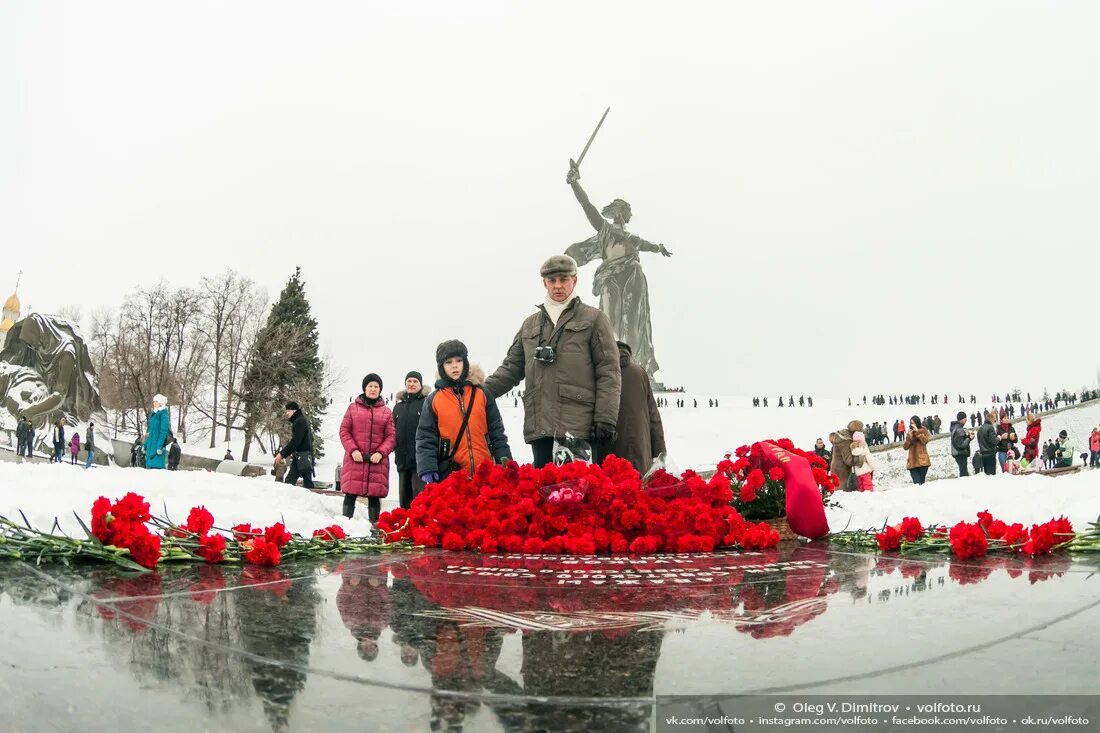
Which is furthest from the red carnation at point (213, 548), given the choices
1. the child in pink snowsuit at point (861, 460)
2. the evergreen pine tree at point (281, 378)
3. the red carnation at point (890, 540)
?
the evergreen pine tree at point (281, 378)

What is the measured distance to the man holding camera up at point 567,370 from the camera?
5418 mm

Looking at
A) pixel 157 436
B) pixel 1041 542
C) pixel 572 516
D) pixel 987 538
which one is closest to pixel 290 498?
pixel 157 436

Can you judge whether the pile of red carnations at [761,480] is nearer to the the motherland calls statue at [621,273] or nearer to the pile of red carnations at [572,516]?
the pile of red carnations at [572,516]

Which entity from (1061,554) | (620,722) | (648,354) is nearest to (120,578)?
(620,722)

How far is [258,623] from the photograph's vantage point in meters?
2.30

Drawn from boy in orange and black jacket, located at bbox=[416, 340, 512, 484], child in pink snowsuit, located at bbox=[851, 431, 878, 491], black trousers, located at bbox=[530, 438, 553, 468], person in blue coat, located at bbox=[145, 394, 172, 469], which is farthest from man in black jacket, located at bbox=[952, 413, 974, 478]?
person in blue coat, located at bbox=[145, 394, 172, 469]

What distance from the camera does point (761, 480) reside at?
19.1ft

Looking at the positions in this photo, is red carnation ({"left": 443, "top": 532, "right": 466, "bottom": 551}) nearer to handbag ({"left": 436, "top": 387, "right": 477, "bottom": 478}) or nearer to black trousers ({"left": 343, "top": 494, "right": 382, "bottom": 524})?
handbag ({"left": 436, "top": 387, "right": 477, "bottom": 478})

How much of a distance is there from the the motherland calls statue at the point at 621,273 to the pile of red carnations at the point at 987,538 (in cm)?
2255

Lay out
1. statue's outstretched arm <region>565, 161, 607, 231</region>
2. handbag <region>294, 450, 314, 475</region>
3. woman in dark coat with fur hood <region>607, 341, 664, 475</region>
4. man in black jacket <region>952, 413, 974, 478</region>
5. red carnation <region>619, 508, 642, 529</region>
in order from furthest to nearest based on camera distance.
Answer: statue's outstretched arm <region>565, 161, 607, 231</region>, man in black jacket <region>952, 413, 974, 478</region>, handbag <region>294, 450, 314, 475</region>, woman in dark coat with fur hood <region>607, 341, 664, 475</region>, red carnation <region>619, 508, 642, 529</region>

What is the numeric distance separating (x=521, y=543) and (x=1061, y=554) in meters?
2.54

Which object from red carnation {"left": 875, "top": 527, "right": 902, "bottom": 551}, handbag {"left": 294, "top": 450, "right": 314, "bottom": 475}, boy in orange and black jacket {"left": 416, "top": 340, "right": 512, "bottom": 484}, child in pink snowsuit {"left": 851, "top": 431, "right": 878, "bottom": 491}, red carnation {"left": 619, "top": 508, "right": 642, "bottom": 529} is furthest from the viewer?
child in pink snowsuit {"left": 851, "top": 431, "right": 878, "bottom": 491}

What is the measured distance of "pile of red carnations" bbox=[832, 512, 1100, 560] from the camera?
388 cm

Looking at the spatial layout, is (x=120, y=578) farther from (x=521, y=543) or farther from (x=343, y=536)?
(x=521, y=543)
